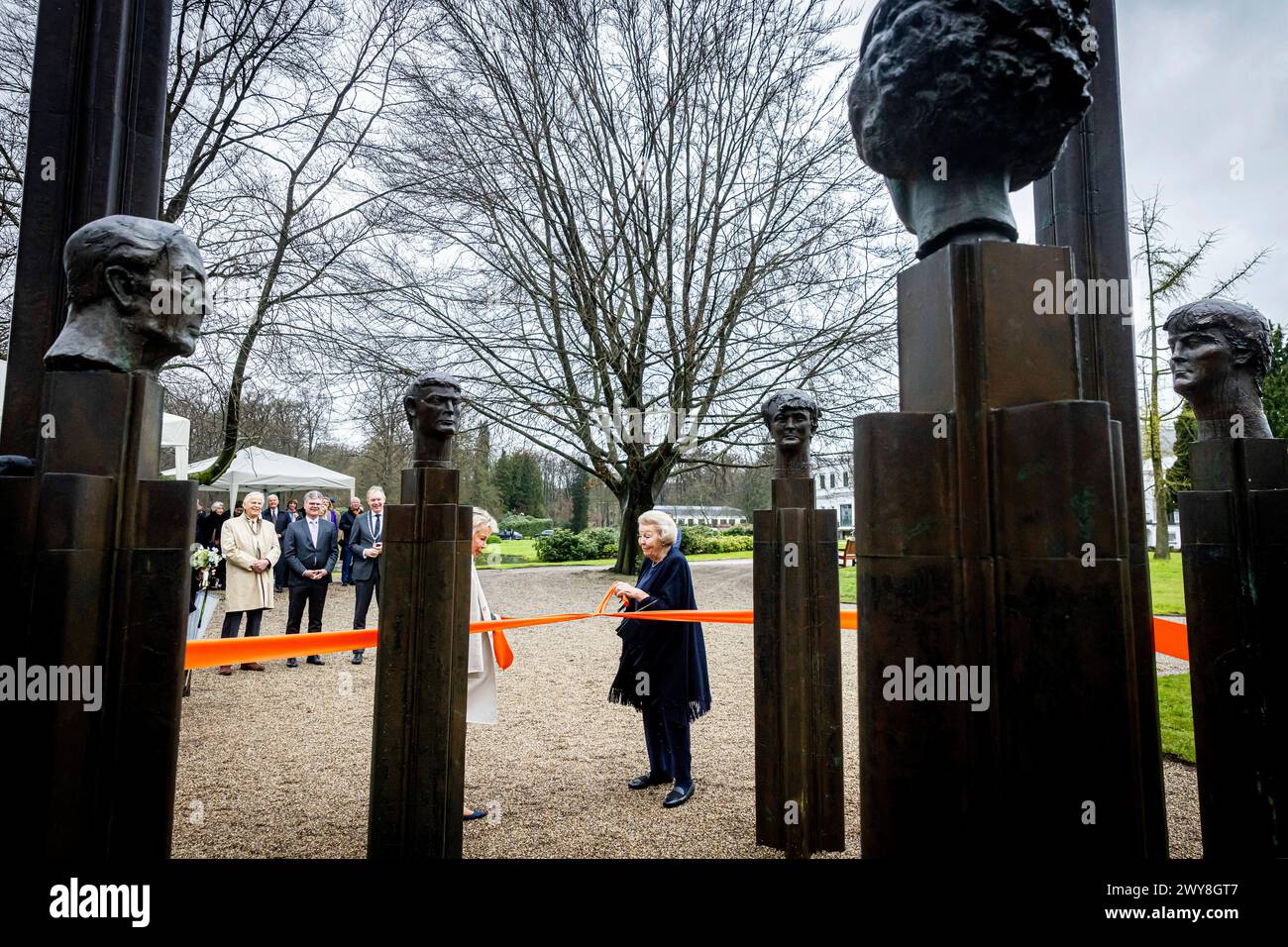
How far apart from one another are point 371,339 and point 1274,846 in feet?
39.5

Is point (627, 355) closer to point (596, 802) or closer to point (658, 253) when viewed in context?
point (658, 253)

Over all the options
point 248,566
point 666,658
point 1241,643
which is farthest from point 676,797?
point 248,566

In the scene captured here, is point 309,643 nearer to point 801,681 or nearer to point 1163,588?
point 801,681

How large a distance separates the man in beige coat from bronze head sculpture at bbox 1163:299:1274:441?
8174 mm

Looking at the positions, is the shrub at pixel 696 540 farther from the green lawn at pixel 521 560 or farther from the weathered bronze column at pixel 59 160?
the weathered bronze column at pixel 59 160

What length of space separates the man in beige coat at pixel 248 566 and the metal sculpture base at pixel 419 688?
5.10m

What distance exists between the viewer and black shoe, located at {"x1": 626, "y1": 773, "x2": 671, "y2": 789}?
4.35 meters

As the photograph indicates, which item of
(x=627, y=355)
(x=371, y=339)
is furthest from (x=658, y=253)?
(x=371, y=339)

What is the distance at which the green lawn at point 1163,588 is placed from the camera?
10812 mm

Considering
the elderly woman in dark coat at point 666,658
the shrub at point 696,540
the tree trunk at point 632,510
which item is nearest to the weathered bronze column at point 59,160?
the elderly woman in dark coat at point 666,658

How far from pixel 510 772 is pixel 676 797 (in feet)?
4.32

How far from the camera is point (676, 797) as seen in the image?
409cm

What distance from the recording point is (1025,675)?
1299mm

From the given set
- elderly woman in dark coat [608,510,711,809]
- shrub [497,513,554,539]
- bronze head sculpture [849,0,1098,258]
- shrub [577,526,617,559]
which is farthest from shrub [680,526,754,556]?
bronze head sculpture [849,0,1098,258]
